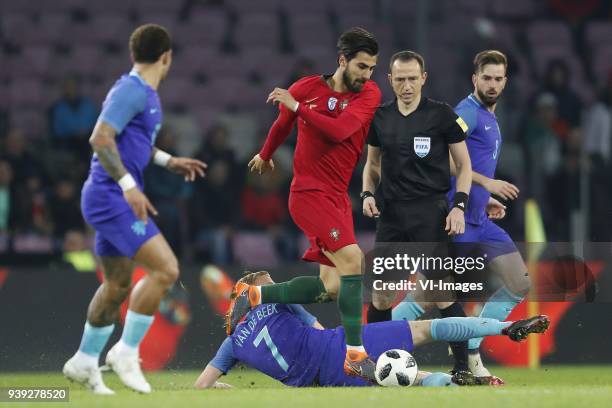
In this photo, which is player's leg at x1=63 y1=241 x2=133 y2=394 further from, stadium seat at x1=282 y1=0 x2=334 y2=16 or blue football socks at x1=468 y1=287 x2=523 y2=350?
stadium seat at x1=282 y1=0 x2=334 y2=16

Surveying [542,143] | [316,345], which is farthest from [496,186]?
[542,143]

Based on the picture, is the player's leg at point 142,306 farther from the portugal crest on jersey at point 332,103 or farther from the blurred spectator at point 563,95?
the blurred spectator at point 563,95

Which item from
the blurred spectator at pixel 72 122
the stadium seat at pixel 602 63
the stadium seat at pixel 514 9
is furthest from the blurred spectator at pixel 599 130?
the blurred spectator at pixel 72 122

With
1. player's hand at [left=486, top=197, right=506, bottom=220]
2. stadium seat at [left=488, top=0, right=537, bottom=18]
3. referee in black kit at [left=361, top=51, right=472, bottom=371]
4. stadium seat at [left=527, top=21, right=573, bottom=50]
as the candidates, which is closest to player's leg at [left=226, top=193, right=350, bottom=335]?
referee in black kit at [left=361, top=51, right=472, bottom=371]

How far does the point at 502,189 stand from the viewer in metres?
8.37

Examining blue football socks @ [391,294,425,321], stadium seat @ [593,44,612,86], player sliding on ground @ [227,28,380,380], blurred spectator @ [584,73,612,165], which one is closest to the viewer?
player sliding on ground @ [227,28,380,380]

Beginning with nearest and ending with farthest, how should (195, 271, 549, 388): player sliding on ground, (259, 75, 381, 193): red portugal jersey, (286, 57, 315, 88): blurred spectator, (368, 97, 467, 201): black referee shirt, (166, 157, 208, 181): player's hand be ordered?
(166, 157, 208, 181): player's hand < (195, 271, 549, 388): player sliding on ground < (259, 75, 381, 193): red portugal jersey < (368, 97, 467, 201): black referee shirt < (286, 57, 315, 88): blurred spectator

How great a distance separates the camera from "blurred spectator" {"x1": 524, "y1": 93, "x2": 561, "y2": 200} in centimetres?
1355

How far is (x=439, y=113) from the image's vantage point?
8289mm

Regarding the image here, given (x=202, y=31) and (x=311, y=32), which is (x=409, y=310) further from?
(x=202, y=31)

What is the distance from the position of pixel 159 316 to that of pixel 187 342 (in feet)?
1.06

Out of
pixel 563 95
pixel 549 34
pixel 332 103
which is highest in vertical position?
pixel 549 34

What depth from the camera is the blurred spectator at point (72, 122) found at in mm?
13453

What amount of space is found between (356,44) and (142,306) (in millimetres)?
2132
